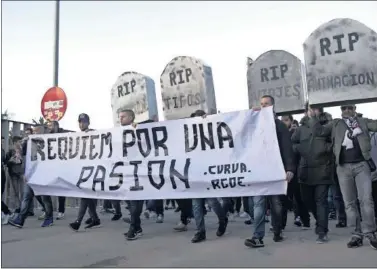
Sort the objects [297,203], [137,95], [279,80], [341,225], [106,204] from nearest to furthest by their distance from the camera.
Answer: [341,225] → [297,203] → [279,80] → [137,95] → [106,204]

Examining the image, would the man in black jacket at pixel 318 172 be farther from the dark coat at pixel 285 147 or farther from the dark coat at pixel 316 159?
the dark coat at pixel 285 147

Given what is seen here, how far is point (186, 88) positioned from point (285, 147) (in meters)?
2.80

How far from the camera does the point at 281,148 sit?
235 inches

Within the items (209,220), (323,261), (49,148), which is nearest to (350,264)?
(323,261)

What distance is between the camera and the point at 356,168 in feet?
18.5

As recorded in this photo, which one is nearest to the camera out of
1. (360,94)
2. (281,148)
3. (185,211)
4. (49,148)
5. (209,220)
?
(281,148)

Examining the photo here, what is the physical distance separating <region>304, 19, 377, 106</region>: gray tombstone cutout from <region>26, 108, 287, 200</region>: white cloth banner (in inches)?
50.4

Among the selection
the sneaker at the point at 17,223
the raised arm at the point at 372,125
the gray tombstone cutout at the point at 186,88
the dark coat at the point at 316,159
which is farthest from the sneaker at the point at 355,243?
the sneaker at the point at 17,223

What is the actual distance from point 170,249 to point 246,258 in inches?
45.0

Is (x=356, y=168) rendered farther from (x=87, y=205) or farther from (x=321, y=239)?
(x=87, y=205)

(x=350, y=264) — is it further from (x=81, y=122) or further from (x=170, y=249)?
(x=81, y=122)

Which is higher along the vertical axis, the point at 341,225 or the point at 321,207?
the point at 321,207

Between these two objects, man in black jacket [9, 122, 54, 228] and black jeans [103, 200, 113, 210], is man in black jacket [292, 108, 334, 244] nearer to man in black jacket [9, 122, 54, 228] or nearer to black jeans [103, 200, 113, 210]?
man in black jacket [9, 122, 54, 228]

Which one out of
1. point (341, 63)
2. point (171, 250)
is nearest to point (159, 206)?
point (171, 250)
